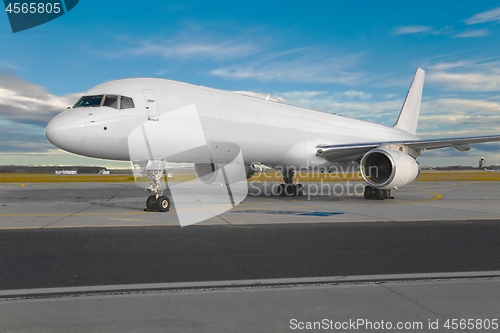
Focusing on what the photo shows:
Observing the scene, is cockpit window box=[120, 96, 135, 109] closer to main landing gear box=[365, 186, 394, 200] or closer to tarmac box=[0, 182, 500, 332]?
tarmac box=[0, 182, 500, 332]

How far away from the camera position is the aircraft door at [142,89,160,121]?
11.7 m

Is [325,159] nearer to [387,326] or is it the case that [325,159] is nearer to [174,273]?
[174,273]

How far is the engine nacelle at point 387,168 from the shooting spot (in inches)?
585

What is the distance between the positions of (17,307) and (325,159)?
15140mm

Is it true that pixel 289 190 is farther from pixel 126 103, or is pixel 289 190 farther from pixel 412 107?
pixel 412 107

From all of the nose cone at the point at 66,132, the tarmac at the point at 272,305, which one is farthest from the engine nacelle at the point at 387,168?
the tarmac at the point at 272,305

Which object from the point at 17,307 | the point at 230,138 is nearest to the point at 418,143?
the point at 230,138

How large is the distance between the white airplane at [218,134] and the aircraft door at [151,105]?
0.03 m

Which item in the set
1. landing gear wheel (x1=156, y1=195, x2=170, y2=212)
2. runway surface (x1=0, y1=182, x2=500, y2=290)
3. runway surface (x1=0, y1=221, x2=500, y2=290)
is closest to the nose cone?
runway surface (x1=0, y1=182, x2=500, y2=290)

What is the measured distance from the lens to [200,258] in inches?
229

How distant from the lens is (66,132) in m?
10.1

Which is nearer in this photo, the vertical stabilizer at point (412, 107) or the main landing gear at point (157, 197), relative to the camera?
the main landing gear at point (157, 197)

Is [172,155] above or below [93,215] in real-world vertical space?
above

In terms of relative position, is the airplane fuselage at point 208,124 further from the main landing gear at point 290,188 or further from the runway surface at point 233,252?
the runway surface at point 233,252
